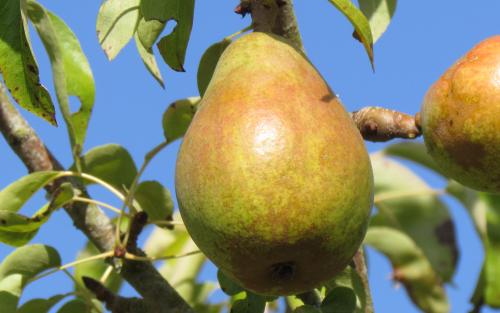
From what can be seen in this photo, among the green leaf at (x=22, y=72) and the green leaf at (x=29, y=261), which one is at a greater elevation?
the green leaf at (x=22, y=72)

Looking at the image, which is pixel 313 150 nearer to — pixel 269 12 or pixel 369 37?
pixel 369 37

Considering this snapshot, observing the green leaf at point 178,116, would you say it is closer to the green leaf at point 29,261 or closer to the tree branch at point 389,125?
the green leaf at point 29,261

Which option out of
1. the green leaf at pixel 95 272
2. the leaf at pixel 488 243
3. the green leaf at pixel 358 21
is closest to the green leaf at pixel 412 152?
the leaf at pixel 488 243

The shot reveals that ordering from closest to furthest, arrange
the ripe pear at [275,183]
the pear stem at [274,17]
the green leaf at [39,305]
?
the ripe pear at [275,183] < the pear stem at [274,17] < the green leaf at [39,305]

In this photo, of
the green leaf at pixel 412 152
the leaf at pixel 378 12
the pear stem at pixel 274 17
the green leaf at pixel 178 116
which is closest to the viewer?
the pear stem at pixel 274 17

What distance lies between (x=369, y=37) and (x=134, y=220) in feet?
2.36

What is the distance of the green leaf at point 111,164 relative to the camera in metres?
2.41

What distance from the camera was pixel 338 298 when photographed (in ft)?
6.15

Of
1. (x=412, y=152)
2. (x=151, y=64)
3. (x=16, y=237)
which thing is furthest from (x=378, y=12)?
(x=16, y=237)

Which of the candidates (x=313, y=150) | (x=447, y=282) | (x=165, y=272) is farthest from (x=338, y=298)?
(x=165, y=272)

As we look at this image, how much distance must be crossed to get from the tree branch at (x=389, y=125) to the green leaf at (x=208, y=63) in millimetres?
338

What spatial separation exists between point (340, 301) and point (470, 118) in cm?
42

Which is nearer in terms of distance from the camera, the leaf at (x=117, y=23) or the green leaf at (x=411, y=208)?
the leaf at (x=117, y=23)

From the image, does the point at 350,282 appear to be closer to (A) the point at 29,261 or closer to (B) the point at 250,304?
(B) the point at 250,304
